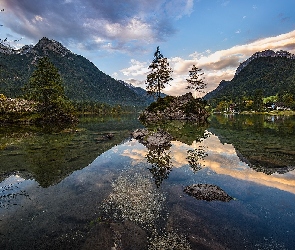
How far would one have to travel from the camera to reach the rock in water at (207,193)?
11.4 metres

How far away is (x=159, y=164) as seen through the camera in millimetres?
18344

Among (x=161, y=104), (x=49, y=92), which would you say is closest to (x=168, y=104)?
(x=161, y=104)

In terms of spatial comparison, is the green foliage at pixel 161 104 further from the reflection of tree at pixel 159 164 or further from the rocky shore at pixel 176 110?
the reflection of tree at pixel 159 164

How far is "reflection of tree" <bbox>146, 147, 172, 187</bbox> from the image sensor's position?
15.2 meters

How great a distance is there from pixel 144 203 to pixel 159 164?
763cm

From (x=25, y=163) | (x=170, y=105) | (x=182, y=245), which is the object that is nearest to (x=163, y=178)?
(x=182, y=245)

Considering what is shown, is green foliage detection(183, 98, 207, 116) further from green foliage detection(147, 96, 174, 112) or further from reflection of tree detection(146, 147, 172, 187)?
reflection of tree detection(146, 147, 172, 187)

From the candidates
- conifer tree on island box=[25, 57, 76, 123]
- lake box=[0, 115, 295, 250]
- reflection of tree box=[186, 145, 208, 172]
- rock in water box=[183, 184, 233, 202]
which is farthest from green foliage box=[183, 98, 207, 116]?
rock in water box=[183, 184, 233, 202]

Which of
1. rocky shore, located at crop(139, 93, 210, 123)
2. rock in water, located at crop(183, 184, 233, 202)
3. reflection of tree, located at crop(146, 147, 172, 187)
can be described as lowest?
reflection of tree, located at crop(146, 147, 172, 187)

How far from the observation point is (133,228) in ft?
28.1

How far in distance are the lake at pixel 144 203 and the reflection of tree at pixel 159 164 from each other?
0.08 meters

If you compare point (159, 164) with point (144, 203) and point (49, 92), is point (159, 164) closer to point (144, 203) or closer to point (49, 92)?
point (144, 203)

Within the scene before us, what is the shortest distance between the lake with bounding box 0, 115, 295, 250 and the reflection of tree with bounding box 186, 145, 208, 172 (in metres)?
0.09

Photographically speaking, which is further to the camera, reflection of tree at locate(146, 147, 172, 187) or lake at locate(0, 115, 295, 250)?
reflection of tree at locate(146, 147, 172, 187)
